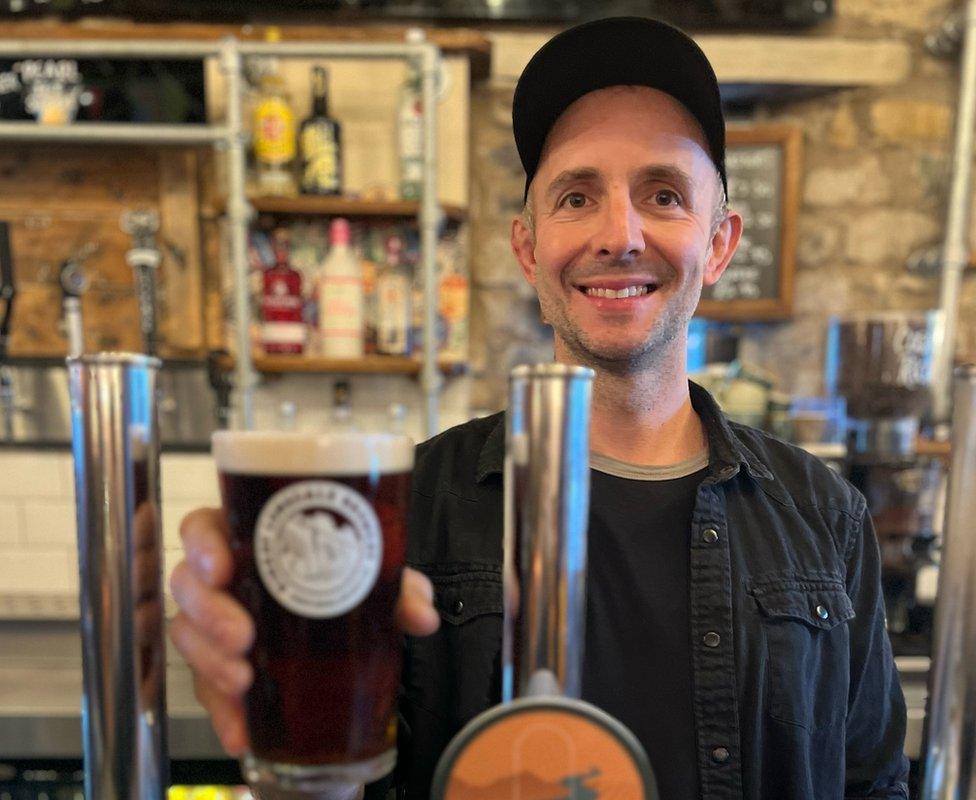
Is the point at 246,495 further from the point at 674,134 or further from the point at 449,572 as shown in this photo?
the point at 674,134

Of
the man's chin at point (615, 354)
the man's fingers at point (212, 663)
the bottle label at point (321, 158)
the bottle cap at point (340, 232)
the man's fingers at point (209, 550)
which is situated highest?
the bottle label at point (321, 158)

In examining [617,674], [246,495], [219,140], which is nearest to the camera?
[246,495]

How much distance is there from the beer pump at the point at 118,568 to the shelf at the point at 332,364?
1.61 metres

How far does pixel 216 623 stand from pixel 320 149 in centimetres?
184

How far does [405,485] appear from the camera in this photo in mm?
437

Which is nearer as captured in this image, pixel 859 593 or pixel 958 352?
pixel 859 593

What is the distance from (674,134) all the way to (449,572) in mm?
627

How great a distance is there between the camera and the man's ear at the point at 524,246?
109cm

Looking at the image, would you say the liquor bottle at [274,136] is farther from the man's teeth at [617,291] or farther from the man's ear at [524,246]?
the man's teeth at [617,291]

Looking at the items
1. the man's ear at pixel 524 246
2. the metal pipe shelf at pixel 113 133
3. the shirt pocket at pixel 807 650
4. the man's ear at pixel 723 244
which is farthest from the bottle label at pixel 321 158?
the shirt pocket at pixel 807 650

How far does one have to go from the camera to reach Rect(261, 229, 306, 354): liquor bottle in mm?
2039

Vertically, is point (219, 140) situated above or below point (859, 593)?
above

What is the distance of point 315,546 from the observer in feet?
1.26

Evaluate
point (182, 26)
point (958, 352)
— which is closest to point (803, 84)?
point (958, 352)
